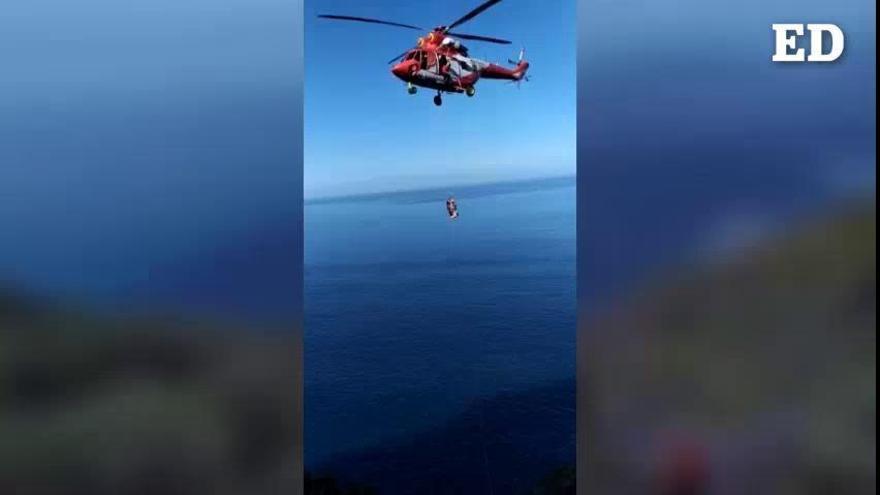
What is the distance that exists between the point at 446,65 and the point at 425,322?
46.7 inches

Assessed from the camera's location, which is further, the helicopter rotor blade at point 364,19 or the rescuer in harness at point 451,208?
the rescuer in harness at point 451,208

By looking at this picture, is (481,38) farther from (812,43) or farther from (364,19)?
(812,43)

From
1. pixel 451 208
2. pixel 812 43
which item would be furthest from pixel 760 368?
pixel 451 208

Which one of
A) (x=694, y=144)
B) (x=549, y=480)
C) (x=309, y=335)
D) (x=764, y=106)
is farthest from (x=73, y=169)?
(x=764, y=106)

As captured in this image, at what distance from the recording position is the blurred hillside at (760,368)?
280cm

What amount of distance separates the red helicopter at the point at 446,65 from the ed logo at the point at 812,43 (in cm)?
113

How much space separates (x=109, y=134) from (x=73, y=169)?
231 mm

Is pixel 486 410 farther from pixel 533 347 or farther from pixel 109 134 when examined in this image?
pixel 109 134

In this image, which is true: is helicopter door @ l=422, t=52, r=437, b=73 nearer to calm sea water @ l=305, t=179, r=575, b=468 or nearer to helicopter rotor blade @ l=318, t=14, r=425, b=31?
helicopter rotor blade @ l=318, t=14, r=425, b=31

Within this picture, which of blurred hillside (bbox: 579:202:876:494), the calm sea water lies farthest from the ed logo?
the calm sea water

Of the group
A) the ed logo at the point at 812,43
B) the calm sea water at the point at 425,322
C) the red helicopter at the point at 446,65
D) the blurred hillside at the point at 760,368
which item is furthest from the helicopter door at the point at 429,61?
the ed logo at the point at 812,43

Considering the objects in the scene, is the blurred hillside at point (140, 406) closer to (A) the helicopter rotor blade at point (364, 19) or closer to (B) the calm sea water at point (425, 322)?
(B) the calm sea water at point (425, 322)

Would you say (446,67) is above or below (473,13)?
below

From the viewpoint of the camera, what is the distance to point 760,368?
2.81 m
